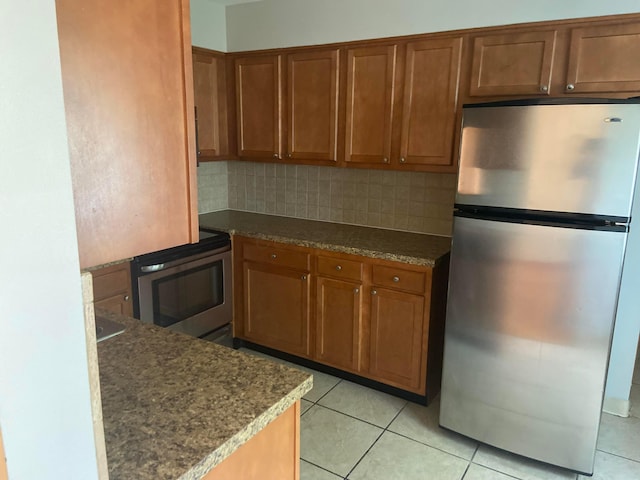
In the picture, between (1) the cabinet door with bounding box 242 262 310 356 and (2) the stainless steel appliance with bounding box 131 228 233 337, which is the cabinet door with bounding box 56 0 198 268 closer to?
(2) the stainless steel appliance with bounding box 131 228 233 337

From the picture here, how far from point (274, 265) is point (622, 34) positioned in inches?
87.9

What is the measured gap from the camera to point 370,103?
9.42ft

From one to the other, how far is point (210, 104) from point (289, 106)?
1.99 feet

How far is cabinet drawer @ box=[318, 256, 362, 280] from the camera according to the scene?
2805 mm

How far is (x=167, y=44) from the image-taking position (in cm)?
82

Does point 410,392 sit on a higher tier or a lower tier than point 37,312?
lower

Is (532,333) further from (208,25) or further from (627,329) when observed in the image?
(208,25)

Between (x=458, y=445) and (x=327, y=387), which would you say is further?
(x=327, y=387)

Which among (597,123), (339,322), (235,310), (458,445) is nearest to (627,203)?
(597,123)

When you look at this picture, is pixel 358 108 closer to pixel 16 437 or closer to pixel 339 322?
pixel 339 322

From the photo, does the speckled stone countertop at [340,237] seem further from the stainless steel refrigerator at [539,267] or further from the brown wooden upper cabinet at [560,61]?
the brown wooden upper cabinet at [560,61]

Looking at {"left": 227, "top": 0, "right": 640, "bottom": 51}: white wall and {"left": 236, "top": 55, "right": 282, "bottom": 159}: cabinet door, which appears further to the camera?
{"left": 236, "top": 55, "right": 282, "bottom": 159}: cabinet door

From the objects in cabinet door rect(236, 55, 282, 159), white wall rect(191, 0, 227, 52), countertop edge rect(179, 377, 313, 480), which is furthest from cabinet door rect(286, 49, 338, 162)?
countertop edge rect(179, 377, 313, 480)

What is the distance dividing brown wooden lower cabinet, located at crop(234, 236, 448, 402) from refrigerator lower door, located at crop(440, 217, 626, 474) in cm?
34
